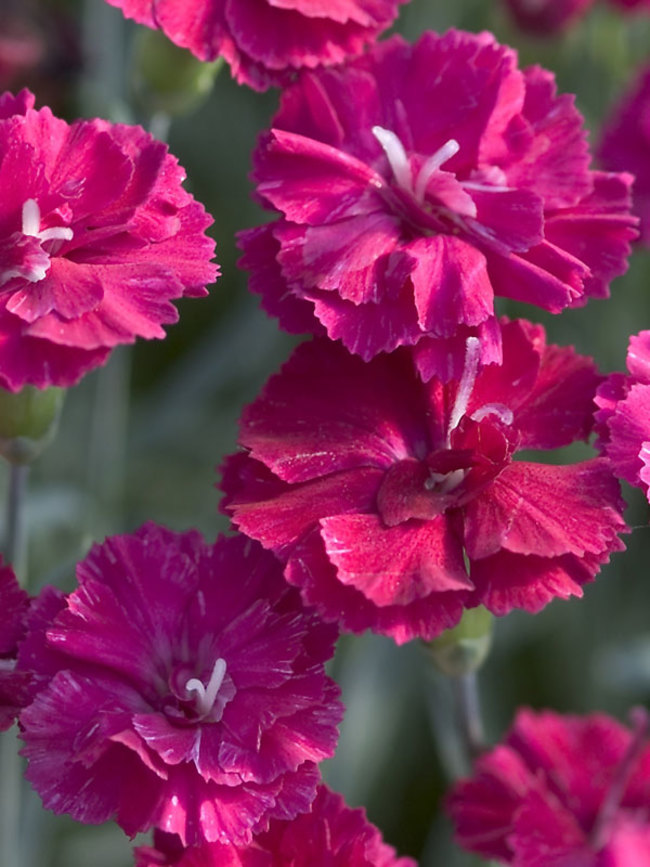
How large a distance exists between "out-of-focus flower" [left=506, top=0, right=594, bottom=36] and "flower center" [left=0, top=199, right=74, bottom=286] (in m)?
0.56

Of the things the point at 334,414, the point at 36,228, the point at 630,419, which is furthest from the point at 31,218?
the point at 630,419

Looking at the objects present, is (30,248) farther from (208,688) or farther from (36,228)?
(208,688)

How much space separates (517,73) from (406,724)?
1.98 ft

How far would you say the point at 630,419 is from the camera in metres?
0.51

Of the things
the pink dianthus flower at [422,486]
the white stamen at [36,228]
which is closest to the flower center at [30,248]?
the white stamen at [36,228]

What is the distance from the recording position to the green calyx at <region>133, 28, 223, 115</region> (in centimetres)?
69

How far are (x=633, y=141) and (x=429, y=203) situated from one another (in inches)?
14.8

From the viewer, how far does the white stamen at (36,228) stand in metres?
0.52

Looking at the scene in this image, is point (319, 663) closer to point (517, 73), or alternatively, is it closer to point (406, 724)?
point (517, 73)

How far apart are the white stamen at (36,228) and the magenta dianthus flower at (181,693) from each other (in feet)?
0.42

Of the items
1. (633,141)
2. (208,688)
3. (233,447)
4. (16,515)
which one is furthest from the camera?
(233,447)

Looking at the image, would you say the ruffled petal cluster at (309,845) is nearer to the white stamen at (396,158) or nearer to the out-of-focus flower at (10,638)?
the out-of-focus flower at (10,638)

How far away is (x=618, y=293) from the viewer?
1111 millimetres

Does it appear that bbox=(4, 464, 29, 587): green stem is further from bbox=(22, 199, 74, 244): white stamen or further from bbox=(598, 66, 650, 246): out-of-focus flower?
bbox=(598, 66, 650, 246): out-of-focus flower
